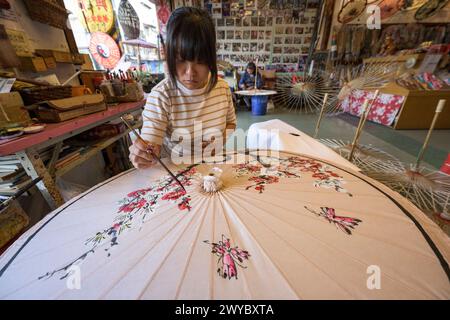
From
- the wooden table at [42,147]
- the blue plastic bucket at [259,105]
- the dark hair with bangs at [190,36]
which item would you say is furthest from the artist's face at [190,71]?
the blue plastic bucket at [259,105]

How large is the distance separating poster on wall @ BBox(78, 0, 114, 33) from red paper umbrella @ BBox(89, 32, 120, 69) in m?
0.17

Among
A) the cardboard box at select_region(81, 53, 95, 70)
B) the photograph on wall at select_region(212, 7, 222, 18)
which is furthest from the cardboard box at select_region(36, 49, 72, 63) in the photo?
the photograph on wall at select_region(212, 7, 222, 18)

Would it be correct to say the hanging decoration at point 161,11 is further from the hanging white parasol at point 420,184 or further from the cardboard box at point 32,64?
the hanging white parasol at point 420,184

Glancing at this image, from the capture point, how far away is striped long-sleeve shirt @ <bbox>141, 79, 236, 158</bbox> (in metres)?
0.81

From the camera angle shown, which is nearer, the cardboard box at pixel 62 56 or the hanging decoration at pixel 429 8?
the cardboard box at pixel 62 56

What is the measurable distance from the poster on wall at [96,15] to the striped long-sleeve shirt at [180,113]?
2.23 m

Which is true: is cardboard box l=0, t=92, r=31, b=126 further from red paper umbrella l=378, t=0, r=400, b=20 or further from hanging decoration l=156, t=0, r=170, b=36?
red paper umbrella l=378, t=0, r=400, b=20

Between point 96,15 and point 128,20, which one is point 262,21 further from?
point 96,15

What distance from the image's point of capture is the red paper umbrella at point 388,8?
12.7 ft

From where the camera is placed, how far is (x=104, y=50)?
2215 millimetres

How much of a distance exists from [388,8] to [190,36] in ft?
18.6

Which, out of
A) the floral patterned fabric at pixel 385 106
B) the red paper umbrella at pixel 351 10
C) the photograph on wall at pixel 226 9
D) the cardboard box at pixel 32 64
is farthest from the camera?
the photograph on wall at pixel 226 9

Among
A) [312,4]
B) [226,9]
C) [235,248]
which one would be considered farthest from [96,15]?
[312,4]
